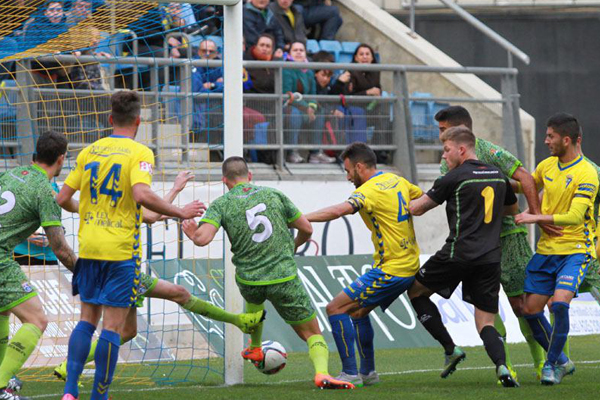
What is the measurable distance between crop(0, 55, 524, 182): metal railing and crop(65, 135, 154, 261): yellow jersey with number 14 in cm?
488

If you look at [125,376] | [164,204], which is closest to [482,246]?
[164,204]

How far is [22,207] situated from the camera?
7.59m

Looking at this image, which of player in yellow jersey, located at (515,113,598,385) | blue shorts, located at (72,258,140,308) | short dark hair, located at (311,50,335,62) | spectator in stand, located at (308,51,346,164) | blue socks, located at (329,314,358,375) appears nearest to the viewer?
blue shorts, located at (72,258,140,308)

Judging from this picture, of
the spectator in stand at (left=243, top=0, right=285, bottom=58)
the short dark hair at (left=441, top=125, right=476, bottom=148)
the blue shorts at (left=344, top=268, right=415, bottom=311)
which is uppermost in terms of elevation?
the spectator in stand at (left=243, top=0, right=285, bottom=58)

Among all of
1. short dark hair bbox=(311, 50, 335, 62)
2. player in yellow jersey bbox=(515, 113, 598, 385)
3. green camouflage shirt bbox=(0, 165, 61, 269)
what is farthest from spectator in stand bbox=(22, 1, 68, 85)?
short dark hair bbox=(311, 50, 335, 62)

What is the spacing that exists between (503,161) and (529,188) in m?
0.32

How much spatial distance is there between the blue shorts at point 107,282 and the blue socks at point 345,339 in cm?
205

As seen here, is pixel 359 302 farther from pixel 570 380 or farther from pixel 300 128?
pixel 300 128

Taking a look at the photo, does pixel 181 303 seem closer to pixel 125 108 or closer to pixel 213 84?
pixel 125 108

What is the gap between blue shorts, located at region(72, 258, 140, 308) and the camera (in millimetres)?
6605

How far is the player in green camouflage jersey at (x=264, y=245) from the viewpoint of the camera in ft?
25.6

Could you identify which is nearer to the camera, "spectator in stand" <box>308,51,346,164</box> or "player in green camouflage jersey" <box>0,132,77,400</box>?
"player in green camouflage jersey" <box>0,132,77,400</box>

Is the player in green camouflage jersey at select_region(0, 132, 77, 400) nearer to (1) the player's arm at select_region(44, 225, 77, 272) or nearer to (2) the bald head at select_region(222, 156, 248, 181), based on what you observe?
(1) the player's arm at select_region(44, 225, 77, 272)

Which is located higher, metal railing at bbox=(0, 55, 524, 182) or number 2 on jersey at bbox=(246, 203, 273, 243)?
metal railing at bbox=(0, 55, 524, 182)
